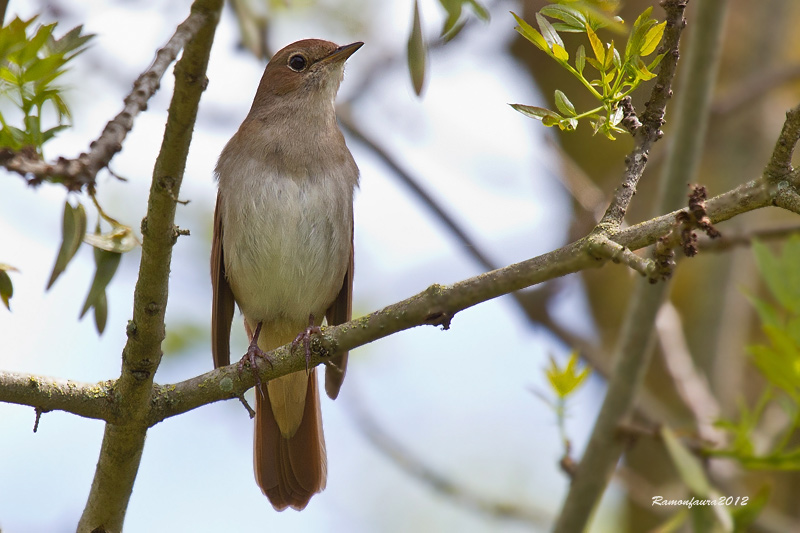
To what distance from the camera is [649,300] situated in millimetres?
4465

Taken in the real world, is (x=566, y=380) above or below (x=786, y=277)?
below

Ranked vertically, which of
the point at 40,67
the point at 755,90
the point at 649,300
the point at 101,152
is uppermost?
the point at 755,90

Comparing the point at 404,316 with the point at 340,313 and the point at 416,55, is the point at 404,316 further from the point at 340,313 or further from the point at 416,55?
the point at 340,313

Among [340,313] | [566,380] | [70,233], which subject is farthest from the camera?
[340,313]

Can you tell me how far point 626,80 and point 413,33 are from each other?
65 centimetres

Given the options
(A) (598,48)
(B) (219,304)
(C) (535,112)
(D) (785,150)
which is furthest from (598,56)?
(B) (219,304)

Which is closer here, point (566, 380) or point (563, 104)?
point (563, 104)

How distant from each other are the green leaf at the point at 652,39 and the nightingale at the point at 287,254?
8.74 feet

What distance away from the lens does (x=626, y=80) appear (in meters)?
2.53

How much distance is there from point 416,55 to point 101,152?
103 centimetres

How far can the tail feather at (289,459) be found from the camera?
4738mm

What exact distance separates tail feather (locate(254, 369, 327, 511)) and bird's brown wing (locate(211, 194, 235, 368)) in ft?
1.05

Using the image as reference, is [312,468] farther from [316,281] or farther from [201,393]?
[201,393]

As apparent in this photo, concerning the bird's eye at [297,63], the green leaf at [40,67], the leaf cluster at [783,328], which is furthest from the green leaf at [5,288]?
the bird's eye at [297,63]
